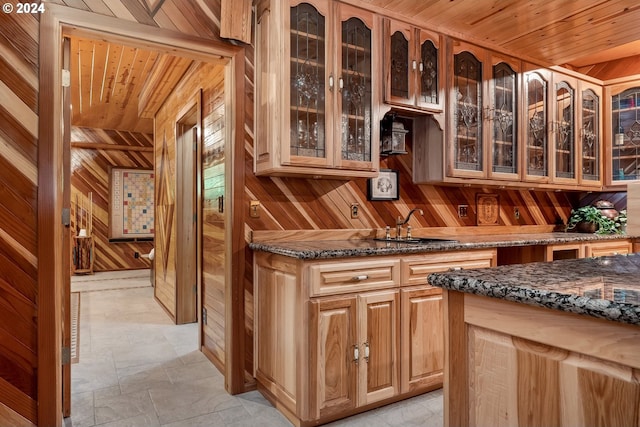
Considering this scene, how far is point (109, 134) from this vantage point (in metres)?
8.00

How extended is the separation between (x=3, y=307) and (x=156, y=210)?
3548 millimetres

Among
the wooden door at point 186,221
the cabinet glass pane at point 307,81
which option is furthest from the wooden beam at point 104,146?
the cabinet glass pane at point 307,81

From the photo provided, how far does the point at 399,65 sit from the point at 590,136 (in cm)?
247

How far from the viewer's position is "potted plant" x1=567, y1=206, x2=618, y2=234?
13.1ft

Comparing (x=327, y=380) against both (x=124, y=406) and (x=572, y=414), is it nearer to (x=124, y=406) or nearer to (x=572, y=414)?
(x=124, y=406)

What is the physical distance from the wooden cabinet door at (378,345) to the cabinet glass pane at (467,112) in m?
1.42

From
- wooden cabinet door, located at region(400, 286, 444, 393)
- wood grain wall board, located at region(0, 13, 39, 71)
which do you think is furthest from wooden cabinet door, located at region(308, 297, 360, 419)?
wood grain wall board, located at region(0, 13, 39, 71)

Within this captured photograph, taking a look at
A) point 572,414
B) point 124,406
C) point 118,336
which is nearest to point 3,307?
point 124,406

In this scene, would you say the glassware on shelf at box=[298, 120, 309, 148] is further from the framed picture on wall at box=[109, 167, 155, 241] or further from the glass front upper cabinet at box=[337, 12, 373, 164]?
the framed picture on wall at box=[109, 167, 155, 241]

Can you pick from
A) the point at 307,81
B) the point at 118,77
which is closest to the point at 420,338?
the point at 307,81

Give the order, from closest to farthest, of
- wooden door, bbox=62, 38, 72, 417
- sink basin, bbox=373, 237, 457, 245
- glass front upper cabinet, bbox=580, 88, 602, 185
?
wooden door, bbox=62, 38, 72, 417 → sink basin, bbox=373, 237, 457, 245 → glass front upper cabinet, bbox=580, 88, 602, 185

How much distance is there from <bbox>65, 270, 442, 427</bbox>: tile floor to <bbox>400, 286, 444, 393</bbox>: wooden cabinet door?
0.43 feet

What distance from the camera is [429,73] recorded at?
3.07 meters

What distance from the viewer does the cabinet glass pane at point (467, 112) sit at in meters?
3.24
